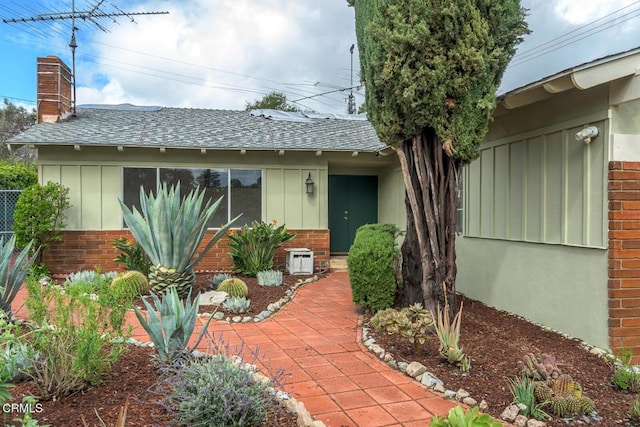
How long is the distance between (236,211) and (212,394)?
723 cm

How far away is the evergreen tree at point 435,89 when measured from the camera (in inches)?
171

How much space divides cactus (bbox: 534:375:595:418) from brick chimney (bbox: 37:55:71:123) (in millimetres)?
10881

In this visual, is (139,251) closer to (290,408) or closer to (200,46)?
(290,408)

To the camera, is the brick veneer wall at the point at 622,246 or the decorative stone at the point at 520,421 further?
the brick veneer wall at the point at 622,246

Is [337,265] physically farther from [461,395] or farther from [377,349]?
[461,395]

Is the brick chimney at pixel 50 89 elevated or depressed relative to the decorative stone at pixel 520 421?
elevated

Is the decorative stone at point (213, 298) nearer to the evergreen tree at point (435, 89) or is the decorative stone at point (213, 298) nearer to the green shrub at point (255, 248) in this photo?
the green shrub at point (255, 248)

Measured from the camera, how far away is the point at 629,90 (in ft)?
13.4

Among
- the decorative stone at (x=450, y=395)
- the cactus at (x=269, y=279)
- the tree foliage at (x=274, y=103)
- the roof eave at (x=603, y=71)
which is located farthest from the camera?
the tree foliage at (x=274, y=103)

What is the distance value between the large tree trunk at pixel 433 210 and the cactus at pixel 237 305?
2.44 metres

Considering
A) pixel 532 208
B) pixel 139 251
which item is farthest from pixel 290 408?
pixel 139 251

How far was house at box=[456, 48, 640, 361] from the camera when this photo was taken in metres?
4.20

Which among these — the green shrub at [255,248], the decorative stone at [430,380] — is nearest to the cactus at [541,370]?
the decorative stone at [430,380]

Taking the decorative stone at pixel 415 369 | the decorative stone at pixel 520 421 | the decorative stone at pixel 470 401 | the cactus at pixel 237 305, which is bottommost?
the decorative stone at pixel 520 421
